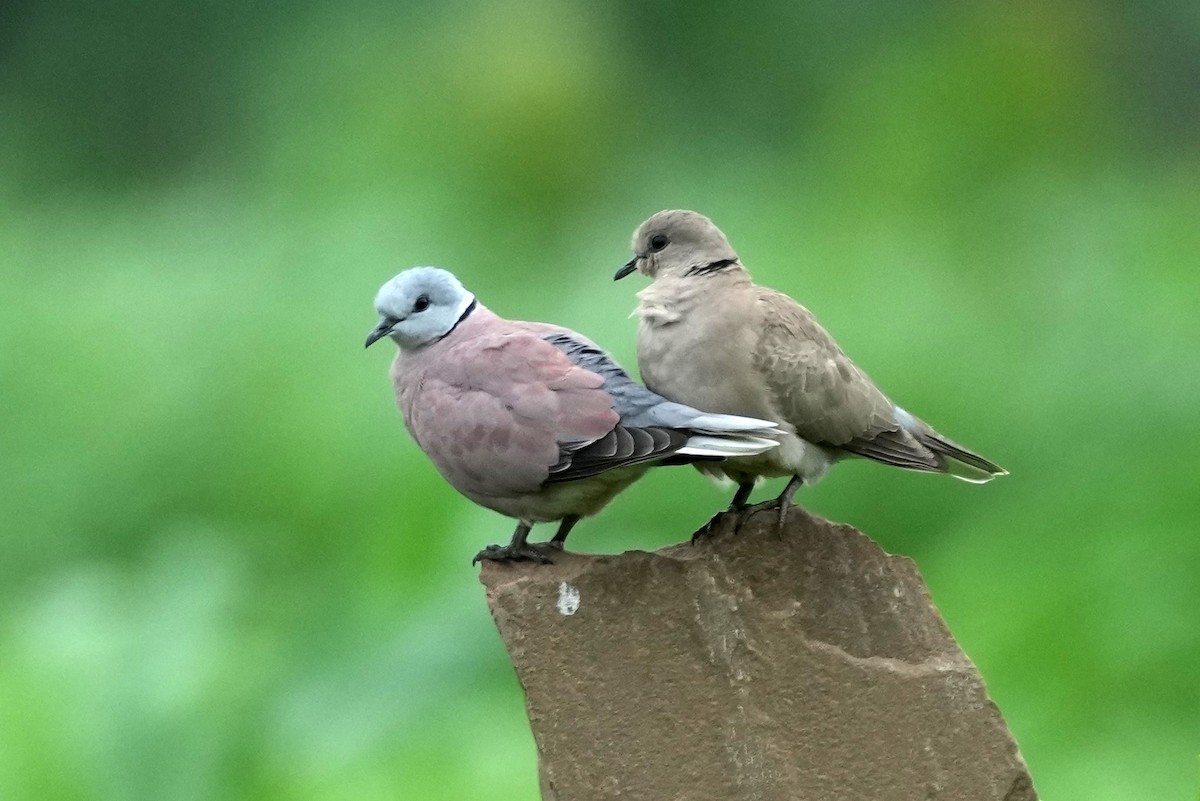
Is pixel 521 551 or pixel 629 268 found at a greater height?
pixel 629 268

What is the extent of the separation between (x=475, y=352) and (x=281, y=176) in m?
5.77

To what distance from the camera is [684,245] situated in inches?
132

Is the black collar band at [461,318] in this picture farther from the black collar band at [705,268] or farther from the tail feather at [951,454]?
the tail feather at [951,454]

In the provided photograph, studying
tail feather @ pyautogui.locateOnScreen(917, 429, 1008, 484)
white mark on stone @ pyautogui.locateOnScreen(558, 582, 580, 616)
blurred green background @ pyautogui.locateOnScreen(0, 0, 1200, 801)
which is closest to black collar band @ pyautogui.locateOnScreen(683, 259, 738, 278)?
tail feather @ pyautogui.locateOnScreen(917, 429, 1008, 484)

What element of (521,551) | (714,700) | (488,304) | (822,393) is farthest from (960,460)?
(488,304)

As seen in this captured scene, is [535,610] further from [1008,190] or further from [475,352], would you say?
[1008,190]

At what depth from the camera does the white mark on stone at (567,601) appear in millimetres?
3051

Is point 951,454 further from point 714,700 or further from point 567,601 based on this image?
point 567,601

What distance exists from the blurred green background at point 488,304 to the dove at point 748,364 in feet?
5.89

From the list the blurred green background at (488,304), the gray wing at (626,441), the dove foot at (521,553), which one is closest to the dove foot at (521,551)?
the dove foot at (521,553)

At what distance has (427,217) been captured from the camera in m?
7.95

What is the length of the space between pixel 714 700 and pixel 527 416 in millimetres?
573

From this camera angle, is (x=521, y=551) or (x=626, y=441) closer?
(x=626, y=441)

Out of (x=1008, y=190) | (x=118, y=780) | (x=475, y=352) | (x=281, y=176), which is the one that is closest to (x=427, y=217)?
(x=281, y=176)
